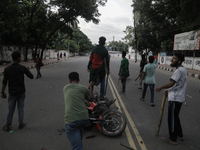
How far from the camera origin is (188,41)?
2152cm

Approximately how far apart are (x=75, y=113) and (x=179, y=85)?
2075 mm

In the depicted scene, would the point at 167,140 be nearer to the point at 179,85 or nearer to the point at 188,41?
the point at 179,85

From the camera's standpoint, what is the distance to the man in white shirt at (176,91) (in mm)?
3154

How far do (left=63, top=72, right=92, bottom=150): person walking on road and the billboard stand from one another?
20.0 m

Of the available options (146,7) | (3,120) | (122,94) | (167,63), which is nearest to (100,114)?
(3,120)

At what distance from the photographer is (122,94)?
7.12 meters

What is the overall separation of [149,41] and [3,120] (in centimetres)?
3609

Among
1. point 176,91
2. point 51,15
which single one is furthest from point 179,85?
point 51,15

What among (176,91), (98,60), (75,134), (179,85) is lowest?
(75,134)

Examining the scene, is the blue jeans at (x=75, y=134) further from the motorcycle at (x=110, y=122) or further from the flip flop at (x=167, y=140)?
the flip flop at (x=167, y=140)

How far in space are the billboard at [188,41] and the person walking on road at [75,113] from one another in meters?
20.0

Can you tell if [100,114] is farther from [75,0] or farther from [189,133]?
[75,0]

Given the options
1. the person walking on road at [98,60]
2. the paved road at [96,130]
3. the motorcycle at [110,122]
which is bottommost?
the paved road at [96,130]

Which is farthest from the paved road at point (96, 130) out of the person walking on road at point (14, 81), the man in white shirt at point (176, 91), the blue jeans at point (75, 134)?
the blue jeans at point (75, 134)
